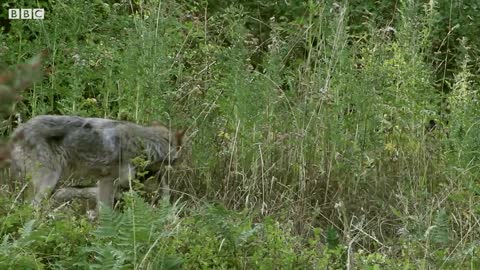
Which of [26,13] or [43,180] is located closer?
[43,180]

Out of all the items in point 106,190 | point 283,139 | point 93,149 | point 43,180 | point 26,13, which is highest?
point 26,13

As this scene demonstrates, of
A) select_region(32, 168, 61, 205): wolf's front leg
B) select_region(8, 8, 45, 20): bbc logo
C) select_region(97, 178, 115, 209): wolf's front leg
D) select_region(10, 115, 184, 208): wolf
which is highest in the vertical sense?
select_region(8, 8, 45, 20): bbc logo

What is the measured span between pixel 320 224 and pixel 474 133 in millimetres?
1208

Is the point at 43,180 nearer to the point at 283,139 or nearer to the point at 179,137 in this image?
the point at 179,137

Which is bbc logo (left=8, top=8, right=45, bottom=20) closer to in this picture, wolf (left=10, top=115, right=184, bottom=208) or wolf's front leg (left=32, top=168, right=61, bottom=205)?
wolf (left=10, top=115, right=184, bottom=208)

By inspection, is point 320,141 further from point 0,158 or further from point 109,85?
point 0,158

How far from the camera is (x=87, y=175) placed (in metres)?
7.79

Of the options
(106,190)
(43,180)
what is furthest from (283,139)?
(43,180)

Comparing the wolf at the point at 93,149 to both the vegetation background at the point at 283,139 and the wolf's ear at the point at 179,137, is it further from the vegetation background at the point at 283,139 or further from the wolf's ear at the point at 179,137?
the vegetation background at the point at 283,139

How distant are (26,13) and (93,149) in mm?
2125

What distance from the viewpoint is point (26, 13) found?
30.6 ft

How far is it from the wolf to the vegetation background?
0.19 meters

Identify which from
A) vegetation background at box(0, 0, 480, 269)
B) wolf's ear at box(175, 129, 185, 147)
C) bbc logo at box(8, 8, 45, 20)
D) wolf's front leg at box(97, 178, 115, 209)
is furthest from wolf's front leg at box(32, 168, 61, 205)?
bbc logo at box(8, 8, 45, 20)

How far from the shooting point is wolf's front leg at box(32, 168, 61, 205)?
7.11m
